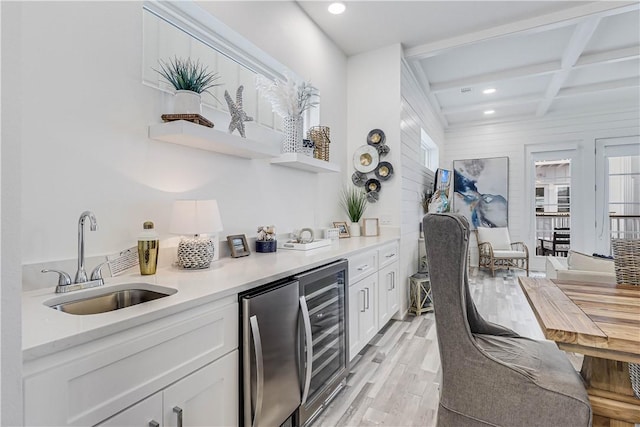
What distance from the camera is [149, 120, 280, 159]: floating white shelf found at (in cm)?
160

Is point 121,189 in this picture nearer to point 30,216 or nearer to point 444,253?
point 30,216

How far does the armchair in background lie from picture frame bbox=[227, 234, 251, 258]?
488 cm

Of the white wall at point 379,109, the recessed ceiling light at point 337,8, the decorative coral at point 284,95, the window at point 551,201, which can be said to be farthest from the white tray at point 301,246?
the window at point 551,201

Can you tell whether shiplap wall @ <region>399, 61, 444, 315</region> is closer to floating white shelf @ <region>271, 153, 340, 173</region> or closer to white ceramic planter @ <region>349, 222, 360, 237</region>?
white ceramic planter @ <region>349, 222, 360, 237</region>

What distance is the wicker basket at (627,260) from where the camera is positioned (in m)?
1.55

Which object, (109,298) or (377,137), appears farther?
(377,137)

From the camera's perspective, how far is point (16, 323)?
52 centimetres

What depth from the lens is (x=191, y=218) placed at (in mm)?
1639

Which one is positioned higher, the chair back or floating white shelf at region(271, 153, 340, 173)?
floating white shelf at region(271, 153, 340, 173)

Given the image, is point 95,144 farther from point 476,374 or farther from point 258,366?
point 476,374

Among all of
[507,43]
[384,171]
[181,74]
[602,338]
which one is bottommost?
[602,338]

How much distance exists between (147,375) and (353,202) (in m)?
2.87

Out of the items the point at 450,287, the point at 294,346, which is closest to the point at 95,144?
the point at 294,346

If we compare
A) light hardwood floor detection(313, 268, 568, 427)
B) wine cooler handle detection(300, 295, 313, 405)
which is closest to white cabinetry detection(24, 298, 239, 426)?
wine cooler handle detection(300, 295, 313, 405)
